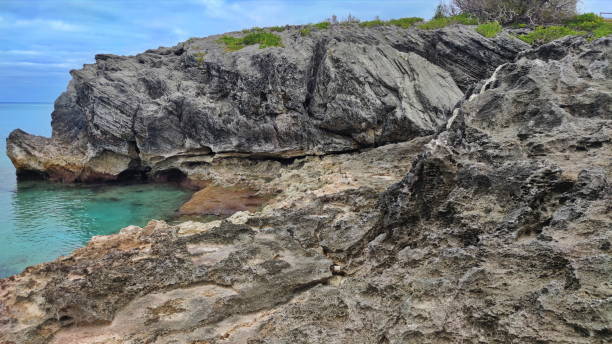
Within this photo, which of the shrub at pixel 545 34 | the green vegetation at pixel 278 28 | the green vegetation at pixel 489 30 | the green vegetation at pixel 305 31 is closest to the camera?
the shrub at pixel 545 34

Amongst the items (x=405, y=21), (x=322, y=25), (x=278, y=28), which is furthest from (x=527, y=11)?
(x=278, y=28)

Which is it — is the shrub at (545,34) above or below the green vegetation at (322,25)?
below

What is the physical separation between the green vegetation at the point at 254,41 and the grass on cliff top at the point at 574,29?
53.8ft

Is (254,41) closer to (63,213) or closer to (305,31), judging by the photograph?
(305,31)

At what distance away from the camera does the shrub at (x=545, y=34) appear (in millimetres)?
24938

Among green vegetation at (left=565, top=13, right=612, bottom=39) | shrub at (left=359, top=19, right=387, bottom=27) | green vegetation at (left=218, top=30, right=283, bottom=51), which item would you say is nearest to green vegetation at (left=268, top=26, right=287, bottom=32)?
green vegetation at (left=218, top=30, right=283, bottom=51)

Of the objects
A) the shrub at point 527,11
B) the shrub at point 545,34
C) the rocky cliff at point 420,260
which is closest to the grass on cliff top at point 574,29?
the shrub at point 545,34

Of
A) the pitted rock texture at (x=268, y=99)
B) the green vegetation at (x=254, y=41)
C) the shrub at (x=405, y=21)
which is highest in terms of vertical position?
the shrub at (x=405, y=21)

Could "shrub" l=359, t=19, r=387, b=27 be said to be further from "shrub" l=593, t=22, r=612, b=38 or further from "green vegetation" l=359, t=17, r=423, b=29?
"shrub" l=593, t=22, r=612, b=38

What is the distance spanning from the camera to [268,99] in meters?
25.2

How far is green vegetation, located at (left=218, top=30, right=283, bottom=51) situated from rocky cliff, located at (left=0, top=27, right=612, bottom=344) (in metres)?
19.0

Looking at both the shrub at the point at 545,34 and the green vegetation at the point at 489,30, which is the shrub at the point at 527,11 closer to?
the shrub at the point at 545,34

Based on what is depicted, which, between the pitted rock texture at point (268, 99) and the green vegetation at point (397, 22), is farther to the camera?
the green vegetation at point (397, 22)

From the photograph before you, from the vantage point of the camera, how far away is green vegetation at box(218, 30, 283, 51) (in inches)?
1136
